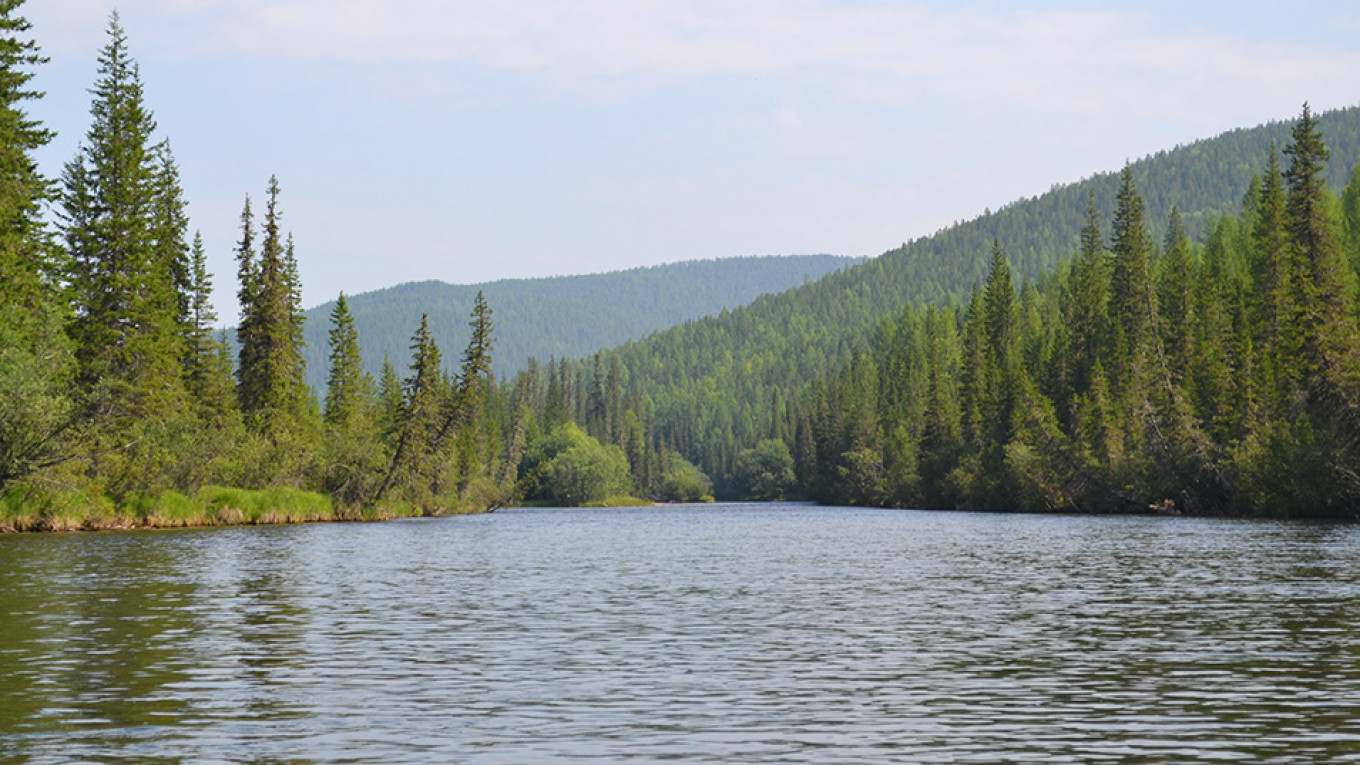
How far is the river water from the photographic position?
15023mm

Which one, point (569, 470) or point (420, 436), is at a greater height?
point (420, 436)

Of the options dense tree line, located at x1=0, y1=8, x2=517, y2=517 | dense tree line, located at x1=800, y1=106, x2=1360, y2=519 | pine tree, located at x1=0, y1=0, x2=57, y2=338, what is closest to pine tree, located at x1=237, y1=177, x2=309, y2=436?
dense tree line, located at x1=0, y1=8, x2=517, y2=517

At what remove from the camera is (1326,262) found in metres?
82.6

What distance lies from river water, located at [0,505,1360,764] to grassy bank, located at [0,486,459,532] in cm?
1386

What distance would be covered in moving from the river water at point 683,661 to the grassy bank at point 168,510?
13.9 metres

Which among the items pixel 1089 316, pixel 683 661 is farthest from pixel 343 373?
pixel 683 661

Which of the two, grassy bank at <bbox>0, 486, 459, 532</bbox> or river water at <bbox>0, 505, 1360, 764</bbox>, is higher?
grassy bank at <bbox>0, 486, 459, 532</bbox>

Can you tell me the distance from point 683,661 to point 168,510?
56571 millimetres

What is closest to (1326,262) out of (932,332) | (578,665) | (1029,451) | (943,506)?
(1029,451)

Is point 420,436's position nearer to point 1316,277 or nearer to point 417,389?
point 417,389

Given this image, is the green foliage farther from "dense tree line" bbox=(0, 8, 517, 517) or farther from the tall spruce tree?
the tall spruce tree

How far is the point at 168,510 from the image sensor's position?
70938 millimetres

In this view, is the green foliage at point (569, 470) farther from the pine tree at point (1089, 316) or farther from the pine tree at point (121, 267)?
the pine tree at point (121, 267)

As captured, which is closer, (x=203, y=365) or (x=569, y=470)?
(x=203, y=365)
